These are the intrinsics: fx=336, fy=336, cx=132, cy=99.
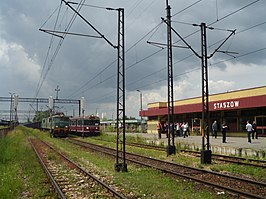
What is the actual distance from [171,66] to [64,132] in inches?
1282

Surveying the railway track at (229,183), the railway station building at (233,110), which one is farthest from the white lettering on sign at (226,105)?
the railway track at (229,183)

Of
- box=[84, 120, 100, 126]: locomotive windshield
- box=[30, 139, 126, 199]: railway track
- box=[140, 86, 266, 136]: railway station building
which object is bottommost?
box=[30, 139, 126, 199]: railway track

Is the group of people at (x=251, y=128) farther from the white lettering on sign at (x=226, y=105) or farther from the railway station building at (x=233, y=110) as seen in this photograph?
the white lettering on sign at (x=226, y=105)

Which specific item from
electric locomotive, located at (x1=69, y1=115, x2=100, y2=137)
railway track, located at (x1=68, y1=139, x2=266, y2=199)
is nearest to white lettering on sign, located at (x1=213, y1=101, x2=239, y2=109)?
electric locomotive, located at (x1=69, y1=115, x2=100, y2=137)

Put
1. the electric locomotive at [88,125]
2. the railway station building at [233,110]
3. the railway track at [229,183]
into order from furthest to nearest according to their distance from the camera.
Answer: the electric locomotive at [88,125], the railway station building at [233,110], the railway track at [229,183]

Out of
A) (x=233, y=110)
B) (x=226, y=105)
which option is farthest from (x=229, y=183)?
(x=233, y=110)

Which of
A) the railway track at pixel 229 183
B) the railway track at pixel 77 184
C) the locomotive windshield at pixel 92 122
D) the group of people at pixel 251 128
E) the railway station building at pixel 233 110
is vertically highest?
the railway station building at pixel 233 110

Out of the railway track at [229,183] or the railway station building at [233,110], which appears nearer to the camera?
the railway track at [229,183]

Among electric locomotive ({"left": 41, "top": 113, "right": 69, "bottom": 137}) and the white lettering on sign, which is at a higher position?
the white lettering on sign

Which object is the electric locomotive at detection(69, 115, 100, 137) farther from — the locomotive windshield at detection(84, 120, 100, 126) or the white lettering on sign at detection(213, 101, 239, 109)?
the white lettering on sign at detection(213, 101, 239, 109)

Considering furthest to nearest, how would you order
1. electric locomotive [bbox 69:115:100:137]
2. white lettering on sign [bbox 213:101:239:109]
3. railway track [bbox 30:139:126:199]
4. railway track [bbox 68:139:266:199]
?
electric locomotive [bbox 69:115:100:137]
white lettering on sign [bbox 213:101:239:109]
railway track [bbox 30:139:126:199]
railway track [bbox 68:139:266:199]

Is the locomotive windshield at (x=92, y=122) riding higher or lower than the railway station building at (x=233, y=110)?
lower

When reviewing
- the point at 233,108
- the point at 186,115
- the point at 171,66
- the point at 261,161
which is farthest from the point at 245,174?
the point at 186,115

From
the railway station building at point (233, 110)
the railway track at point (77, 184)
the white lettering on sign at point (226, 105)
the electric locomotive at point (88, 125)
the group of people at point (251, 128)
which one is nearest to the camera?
the railway track at point (77, 184)
